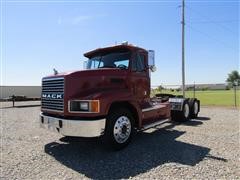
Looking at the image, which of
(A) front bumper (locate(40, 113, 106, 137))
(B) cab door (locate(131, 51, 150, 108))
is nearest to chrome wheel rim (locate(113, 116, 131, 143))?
(A) front bumper (locate(40, 113, 106, 137))

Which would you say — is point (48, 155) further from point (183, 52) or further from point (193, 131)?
point (183, 52)

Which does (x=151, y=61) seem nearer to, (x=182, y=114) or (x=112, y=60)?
(x=112, y=60)

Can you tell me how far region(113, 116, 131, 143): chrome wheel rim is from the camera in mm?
6219

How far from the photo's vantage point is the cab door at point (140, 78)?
7414 millimetres

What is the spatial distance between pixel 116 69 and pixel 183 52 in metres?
15.1

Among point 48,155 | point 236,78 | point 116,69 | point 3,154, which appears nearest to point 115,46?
point 116,69

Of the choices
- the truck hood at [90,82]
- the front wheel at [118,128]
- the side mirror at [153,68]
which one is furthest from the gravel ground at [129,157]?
the side mirror at [153,68]

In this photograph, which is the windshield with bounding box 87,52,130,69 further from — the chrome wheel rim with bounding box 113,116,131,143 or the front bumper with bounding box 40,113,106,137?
the front bumper with bounding box 40,113,106,137

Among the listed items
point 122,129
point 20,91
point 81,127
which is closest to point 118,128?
point 122,129

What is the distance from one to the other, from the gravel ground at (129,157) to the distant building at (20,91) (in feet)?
109

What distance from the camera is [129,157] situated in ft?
19.1

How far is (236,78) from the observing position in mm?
119625

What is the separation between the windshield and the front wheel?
147 cm

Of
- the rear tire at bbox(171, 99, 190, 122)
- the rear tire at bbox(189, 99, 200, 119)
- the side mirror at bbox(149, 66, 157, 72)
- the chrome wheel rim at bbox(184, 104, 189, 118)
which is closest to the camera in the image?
the side mirror at bbox(149, 66, 157, 72)
